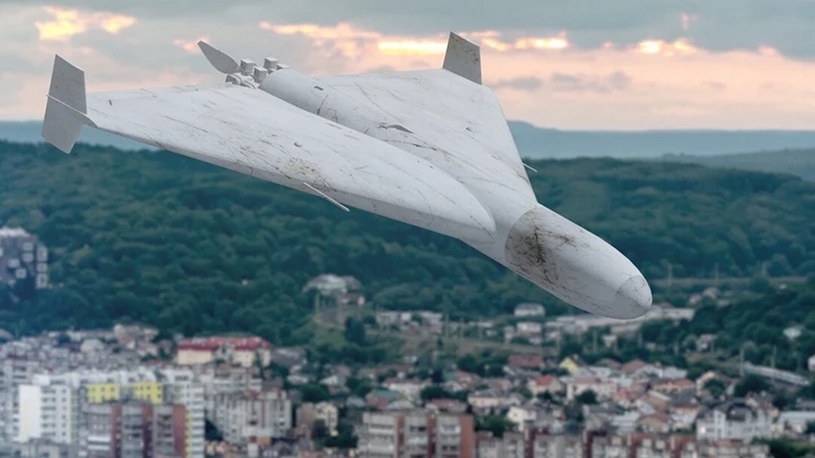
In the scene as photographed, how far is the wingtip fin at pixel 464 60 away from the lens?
4341 centimetres

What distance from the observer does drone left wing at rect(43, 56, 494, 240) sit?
33.1 m

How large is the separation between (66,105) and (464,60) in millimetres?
12032

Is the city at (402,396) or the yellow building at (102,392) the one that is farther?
the yellow building at (102,392)

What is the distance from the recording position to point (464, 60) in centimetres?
4356

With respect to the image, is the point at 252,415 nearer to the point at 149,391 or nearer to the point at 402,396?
the point at 149,391

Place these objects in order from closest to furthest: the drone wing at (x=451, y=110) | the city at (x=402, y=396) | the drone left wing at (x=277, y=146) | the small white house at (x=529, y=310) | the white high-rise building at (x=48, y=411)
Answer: the drone left wing at (x=277, y=146)
the drone wing at (x=451, y=110)
the city at (x=402, y=396)
the white high-rise building at (x=48, y=411)
the small white house at (x=529, y=310)

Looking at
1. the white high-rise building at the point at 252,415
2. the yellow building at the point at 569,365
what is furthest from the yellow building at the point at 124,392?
the yellow building at the point at 569,365

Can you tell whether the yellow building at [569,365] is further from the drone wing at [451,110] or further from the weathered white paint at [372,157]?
the weathered white paint at [372,157]

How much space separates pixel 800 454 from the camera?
150 m

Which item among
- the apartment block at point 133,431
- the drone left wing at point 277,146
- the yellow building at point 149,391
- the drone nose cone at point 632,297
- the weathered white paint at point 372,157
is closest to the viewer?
the drone left wing at point 277,146

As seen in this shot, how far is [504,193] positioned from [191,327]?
515 feet

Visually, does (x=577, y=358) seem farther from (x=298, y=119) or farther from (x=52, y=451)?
(x=298, y=119)

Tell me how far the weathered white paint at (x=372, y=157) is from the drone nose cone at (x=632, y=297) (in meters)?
0.02

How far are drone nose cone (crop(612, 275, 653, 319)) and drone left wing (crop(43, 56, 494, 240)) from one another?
7.01ft
